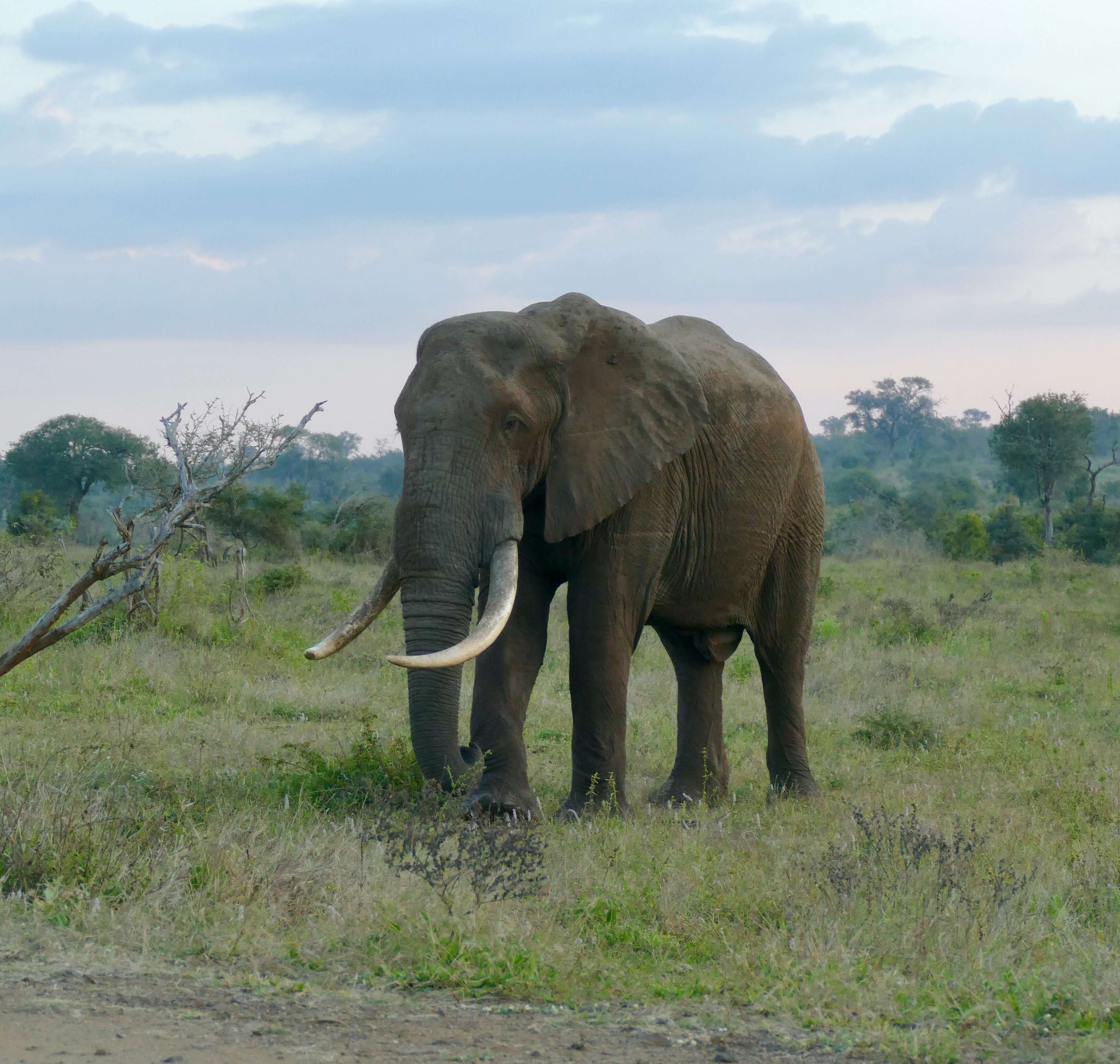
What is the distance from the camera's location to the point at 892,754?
954cm

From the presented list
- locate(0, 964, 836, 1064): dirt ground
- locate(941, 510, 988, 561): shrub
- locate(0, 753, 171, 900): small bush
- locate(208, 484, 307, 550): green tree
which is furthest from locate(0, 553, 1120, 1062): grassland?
locate(941, 510, 988, 561): shrub

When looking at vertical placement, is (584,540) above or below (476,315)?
below

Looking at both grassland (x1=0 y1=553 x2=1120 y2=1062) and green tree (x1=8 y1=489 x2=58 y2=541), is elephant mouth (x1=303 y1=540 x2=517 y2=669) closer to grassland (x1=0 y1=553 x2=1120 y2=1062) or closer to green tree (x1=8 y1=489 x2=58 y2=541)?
grassland (x1=0 y1=553 x2=1120 y2=1062)

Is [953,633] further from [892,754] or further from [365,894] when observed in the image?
[365,894]

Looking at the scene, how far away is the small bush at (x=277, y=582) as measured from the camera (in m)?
16.6

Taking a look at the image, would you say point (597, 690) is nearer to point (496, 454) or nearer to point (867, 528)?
point (496, 454)

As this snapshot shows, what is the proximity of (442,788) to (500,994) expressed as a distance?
226 centimetres

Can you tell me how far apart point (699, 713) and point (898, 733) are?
2.09 metres

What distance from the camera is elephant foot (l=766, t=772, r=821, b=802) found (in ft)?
27.6

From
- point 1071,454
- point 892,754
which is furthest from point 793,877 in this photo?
point 1071,454

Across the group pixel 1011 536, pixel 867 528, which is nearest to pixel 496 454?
pixel 1011 536

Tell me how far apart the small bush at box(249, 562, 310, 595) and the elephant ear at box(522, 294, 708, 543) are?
9806 mm

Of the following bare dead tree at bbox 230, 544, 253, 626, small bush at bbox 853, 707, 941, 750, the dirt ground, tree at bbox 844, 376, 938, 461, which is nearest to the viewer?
the dirt ground

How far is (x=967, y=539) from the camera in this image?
2925 centimetres
